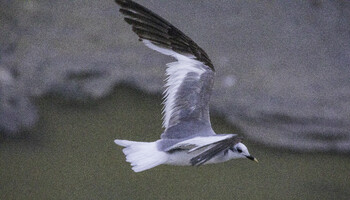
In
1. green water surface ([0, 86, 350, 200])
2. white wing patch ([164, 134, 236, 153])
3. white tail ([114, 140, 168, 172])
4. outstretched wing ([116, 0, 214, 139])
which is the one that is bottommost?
green water surface ([0, 86, 350, 200])

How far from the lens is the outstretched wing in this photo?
1937mm

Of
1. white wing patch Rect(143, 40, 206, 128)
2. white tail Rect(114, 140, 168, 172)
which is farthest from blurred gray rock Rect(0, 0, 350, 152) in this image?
white tail Rect(114, 140, 168, 172)

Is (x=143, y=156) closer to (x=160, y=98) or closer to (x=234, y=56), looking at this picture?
(x=160, y=98)

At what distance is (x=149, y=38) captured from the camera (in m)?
1.96

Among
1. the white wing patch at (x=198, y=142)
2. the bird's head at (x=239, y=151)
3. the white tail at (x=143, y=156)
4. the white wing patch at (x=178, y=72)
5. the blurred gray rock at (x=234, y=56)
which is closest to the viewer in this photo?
the white wing patch at (x=198, y=142)

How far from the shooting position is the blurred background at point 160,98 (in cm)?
250

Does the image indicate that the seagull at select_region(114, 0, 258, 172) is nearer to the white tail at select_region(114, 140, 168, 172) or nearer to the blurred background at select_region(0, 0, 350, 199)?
the white tail at select_region(114, 140, 168, 172)

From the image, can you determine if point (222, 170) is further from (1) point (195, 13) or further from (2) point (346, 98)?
(1) point (195, 13)

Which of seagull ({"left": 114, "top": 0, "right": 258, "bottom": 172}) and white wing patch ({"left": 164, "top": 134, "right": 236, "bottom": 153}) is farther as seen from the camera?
seagull ({"left": 114, "top": 0, "right": 258, "bottom": 172})

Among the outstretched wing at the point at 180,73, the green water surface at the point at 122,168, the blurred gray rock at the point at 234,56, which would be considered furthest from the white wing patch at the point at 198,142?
the blurred gray rock at the point at 234,56

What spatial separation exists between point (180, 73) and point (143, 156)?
40cm

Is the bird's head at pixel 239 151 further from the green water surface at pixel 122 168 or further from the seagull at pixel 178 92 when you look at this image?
the green water surface at pixel 122 168

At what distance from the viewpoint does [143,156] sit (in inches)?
68.7

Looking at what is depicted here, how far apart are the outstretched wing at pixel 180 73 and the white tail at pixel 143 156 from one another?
14 centimetres
